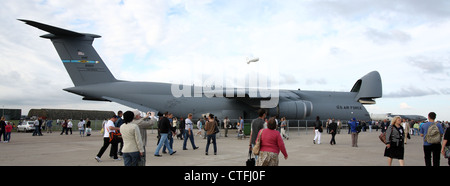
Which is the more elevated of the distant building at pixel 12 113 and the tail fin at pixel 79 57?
the tail fin at pixel 79 57

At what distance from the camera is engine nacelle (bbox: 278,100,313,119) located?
21344 millimetres

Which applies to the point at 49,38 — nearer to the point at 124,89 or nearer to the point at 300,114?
the point at 124,89

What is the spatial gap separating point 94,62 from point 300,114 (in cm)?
1432

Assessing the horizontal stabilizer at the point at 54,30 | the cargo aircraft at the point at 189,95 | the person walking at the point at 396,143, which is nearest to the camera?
the person walking at the point at 396,143

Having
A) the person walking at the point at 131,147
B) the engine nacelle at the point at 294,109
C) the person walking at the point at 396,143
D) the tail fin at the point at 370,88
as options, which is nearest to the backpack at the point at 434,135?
the person walking at the point at 396,143

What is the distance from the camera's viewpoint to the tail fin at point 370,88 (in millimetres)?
25094

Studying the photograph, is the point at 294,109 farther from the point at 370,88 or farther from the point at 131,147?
the point at 131,147

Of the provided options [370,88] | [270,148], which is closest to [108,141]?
[270,148]

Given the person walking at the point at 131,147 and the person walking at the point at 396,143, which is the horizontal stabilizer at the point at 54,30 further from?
the person walking at the point at 396,143

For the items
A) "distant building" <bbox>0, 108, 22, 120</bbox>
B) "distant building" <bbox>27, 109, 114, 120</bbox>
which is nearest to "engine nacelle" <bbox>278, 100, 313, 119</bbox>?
"distant building" <bbox>27, 109, 114, 120</bbox>

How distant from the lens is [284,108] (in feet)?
70.0
